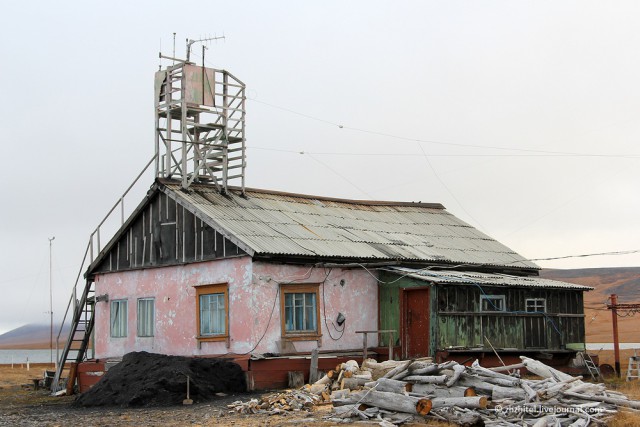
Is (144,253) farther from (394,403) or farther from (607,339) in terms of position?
(607,339)

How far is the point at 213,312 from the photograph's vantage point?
26609mm

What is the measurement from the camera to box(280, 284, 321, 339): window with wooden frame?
84.7ft

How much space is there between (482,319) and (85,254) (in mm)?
13533

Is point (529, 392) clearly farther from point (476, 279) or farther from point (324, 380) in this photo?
point (476, 279)

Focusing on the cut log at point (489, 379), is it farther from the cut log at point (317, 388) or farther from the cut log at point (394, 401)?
the cut log at point (317, 388)

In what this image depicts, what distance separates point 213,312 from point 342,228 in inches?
237

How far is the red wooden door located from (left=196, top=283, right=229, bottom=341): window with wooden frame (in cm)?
518

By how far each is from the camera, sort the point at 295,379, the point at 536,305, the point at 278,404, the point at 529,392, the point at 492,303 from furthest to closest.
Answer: the point at 536,305, the point at 492,303, the point at 295,379, the point at 278,404, the point at 529,392

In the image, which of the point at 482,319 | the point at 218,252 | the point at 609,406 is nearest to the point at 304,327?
the point at 218,252

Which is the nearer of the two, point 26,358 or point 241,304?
point 241,304

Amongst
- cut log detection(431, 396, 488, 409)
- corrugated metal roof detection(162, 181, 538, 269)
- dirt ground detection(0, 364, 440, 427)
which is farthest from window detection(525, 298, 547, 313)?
cut log detection(431, 396, 488, 409)

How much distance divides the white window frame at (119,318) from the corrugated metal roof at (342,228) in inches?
182

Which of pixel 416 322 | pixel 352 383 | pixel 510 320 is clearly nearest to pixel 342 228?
pixel 416 322

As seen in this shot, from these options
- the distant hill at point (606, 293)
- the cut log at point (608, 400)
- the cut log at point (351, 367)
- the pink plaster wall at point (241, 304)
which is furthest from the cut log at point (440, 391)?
the distant hill at point (606, 293)
